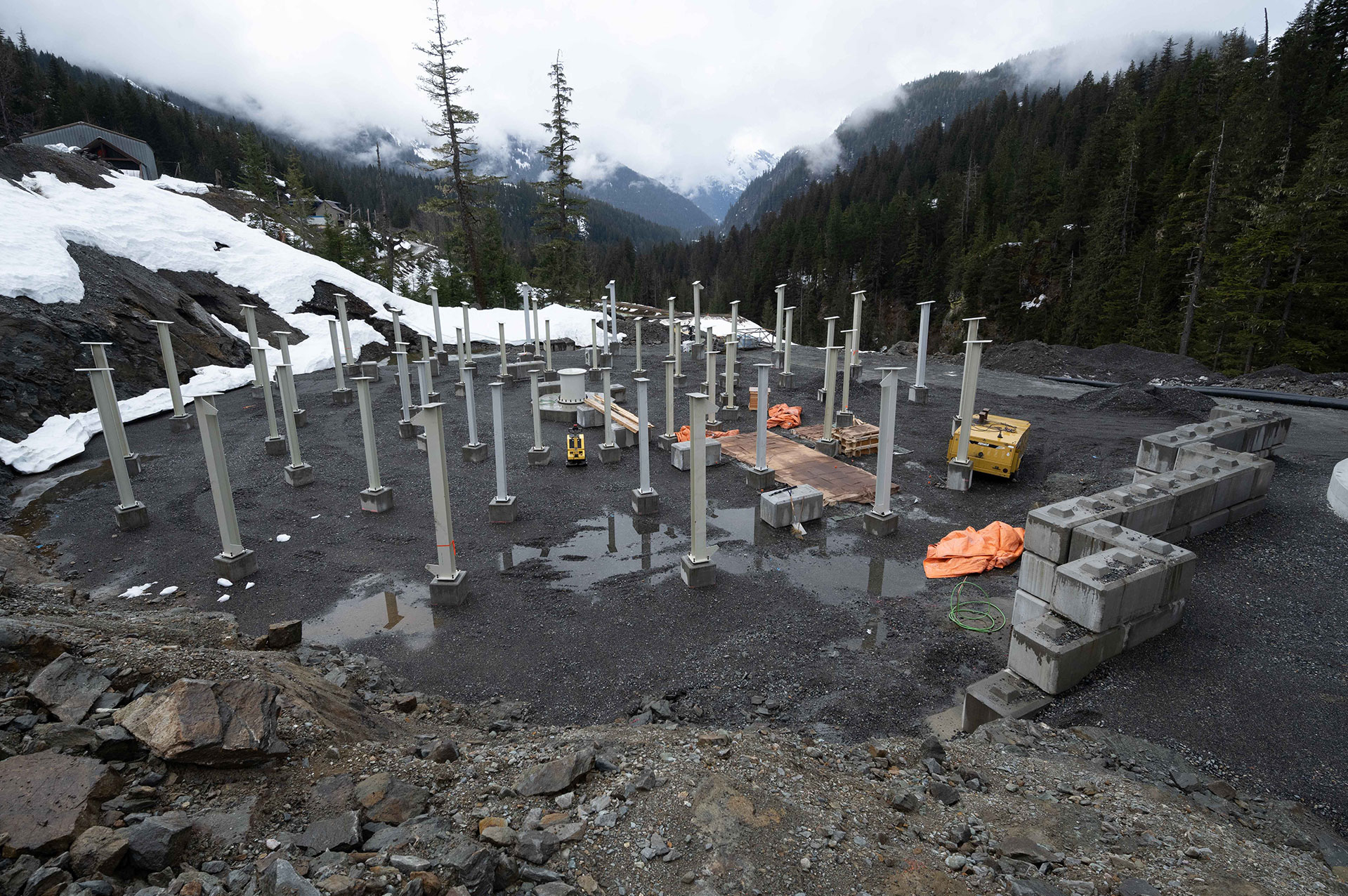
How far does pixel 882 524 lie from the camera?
10.7 meters

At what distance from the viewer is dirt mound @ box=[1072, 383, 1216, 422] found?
16094 mm

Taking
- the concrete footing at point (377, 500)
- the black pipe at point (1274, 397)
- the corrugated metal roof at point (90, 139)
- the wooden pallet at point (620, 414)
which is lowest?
the concrete footing at point (377, 500)

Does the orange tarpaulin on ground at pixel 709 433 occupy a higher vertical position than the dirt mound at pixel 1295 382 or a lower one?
lower

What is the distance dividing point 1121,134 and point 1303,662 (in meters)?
60.2

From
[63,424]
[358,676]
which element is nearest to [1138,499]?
[358,676]

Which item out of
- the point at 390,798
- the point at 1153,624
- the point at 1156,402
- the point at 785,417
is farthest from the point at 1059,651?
the point at 1156,402

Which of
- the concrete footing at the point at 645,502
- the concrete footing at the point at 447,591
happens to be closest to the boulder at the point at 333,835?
the concrete footing at the point at 447,591

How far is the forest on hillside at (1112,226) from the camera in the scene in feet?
85.3

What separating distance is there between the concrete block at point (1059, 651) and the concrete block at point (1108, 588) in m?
0.13

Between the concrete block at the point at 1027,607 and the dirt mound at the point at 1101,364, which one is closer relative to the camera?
the concrete block at the point at 1027,607

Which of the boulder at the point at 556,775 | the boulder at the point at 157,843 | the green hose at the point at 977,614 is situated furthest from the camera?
the green hose at the point at 977,614

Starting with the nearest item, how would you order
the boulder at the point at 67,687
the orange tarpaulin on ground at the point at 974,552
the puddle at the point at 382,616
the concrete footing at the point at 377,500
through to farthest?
the boulder at the point at 67,687 → the puddle at the point at 382,616 → the orange tarpaulin on ground at the point at 974,552 → the concrete footing at the point at 377,500

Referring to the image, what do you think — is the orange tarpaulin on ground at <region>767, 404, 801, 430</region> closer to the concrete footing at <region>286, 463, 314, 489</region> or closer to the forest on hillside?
the concrete footing at <region>286, 463, 314, 489</region>

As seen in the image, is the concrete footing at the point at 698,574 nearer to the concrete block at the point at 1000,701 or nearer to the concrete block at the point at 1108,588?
the concrete block at the point at 1000,701
